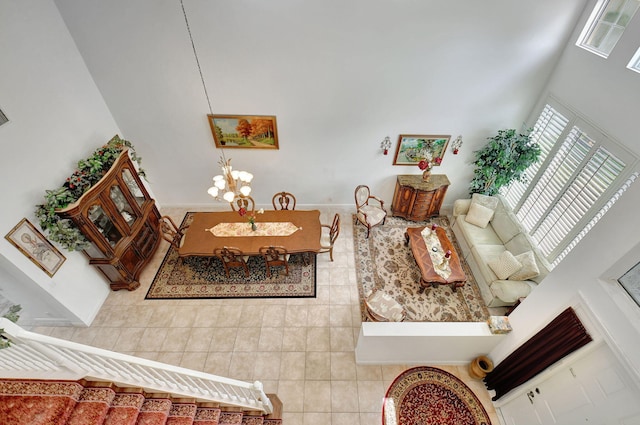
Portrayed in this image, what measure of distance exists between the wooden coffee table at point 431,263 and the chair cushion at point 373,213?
2.38 feet

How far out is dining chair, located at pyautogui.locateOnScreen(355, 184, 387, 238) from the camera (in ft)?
20.4

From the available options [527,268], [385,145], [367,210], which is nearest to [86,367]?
[367,210]

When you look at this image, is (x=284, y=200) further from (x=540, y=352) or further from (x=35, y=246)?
(x=540, y=352)

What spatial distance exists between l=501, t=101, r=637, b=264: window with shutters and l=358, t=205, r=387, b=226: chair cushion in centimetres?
274

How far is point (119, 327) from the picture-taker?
4719 mm

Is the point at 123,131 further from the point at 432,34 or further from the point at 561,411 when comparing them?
the point at 561,411

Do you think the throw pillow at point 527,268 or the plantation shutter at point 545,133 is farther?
→ the plantation shutter at point 545,133

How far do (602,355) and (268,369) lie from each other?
13.0ft

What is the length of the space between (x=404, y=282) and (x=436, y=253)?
82 cm

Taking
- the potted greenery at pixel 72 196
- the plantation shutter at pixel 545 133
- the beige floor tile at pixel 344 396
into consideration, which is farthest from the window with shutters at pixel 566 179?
the potted greenery at pixel 72 196

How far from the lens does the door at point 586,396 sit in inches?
100

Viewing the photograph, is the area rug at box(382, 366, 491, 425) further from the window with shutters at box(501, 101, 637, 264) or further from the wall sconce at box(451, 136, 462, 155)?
the wall sconce at box(451, 136, 462, 155)

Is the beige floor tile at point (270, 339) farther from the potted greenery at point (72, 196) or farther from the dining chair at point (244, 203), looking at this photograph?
the potted greenery at point (72, 196)

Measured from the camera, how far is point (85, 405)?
2.68 m
